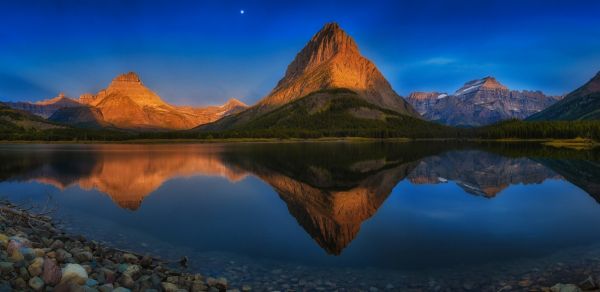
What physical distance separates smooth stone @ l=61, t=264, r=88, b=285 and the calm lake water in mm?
6603

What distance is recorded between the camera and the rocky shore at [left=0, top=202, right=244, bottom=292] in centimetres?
1443

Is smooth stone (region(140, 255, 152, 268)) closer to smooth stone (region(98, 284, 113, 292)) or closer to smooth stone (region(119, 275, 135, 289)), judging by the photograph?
smooth stone (region(119, 275, 135, 289))

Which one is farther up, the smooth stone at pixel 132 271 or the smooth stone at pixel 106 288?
the smooth stone at pixel 106 288

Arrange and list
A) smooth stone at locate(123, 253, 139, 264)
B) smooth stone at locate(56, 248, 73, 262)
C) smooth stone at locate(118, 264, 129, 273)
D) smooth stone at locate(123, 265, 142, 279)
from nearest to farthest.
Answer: smooth stone at locate(123, 265, 142, 279) < smooth stone at locate(118, 264, 129, 273) < smooth stone at locate(56, 248, 73, 262) < smooth stone at locate(123, 253, 139, 264)

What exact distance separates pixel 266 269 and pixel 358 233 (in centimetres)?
997

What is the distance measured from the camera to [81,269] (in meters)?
15.0

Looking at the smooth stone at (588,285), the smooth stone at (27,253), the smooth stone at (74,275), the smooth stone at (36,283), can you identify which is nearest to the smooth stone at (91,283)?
the smooth stone at (74,275)

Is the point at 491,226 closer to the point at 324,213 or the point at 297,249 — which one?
the point at 324,213

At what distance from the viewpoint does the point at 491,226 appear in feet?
104

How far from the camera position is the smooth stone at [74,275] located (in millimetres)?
14461

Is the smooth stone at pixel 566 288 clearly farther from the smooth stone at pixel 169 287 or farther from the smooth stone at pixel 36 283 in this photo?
the smooth stone at pixel 36 283

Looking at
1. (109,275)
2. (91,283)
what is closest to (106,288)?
(91,283)

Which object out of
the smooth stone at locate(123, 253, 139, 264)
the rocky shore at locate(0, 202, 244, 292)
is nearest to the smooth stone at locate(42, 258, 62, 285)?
the rocky shore at locate(0, 202, 244, 292)

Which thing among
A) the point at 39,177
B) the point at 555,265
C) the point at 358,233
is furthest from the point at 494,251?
the point at 39,177
